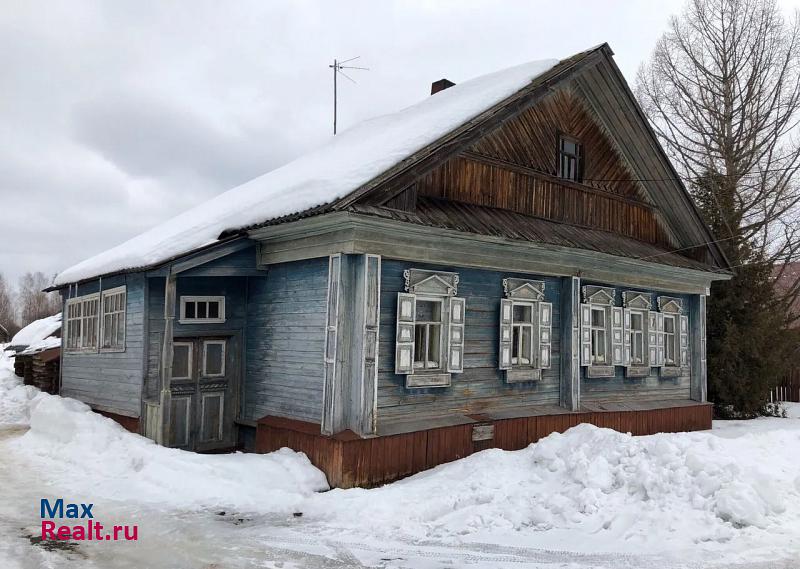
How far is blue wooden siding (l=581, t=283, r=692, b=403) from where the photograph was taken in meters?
12.3

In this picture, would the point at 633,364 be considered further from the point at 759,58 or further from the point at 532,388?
the point at 759,58

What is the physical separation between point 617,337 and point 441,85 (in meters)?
6.84

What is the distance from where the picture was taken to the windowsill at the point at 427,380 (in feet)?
30.1

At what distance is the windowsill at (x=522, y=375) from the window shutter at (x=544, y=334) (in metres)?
0.17

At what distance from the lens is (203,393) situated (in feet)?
34.1

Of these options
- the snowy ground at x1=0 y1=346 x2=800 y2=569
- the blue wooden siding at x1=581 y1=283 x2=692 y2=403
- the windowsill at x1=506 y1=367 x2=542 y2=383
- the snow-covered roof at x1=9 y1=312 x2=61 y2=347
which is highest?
the snow-covered roof at x1=9 y1=312 x2=61 y2=347

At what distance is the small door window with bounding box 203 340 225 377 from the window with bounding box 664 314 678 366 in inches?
374

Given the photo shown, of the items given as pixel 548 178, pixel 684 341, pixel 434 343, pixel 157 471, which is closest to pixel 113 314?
pixel 157 471

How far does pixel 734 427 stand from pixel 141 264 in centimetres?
1325

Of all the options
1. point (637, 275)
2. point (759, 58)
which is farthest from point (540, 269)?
point (759, 58)

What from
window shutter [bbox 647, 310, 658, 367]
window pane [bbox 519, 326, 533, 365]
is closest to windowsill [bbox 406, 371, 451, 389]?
window pane [bbox 519, 326, 533, 365]

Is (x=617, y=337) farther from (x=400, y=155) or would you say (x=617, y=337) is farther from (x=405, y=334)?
(x=400, y=155)

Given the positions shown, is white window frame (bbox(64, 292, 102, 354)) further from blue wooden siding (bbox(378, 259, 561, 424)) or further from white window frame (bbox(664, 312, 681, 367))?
white window frame (bbox(664, 312, 681, 367))

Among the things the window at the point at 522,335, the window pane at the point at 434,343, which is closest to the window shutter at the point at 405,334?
the window pane at the point at 434,343
